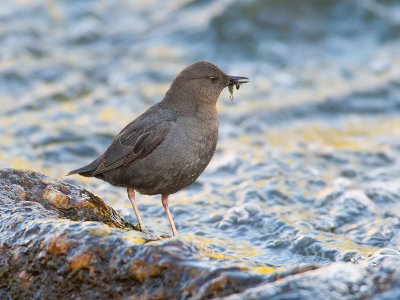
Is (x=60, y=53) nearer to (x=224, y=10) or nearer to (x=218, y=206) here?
(x=224, y=10)

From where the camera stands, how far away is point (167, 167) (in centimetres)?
490

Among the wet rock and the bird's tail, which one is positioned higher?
the bird's tail

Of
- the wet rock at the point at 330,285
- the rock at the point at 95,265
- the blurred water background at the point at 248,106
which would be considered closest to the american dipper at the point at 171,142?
the blurred water background at the point at 248,106

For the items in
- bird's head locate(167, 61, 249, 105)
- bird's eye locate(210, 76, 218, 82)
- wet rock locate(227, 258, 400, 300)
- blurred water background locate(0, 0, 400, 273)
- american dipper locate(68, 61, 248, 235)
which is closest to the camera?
wet rock locate(227, 258, 400, 300)

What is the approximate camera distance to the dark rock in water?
2.79 metres

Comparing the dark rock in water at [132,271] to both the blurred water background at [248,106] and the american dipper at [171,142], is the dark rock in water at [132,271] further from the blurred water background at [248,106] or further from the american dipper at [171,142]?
the american dipper at [171,142]

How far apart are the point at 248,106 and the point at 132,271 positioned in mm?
6419

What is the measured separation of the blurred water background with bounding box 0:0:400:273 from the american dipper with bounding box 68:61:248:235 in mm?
734

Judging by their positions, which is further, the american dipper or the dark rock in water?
the american dipper

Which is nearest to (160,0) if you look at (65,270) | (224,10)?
(224,10)

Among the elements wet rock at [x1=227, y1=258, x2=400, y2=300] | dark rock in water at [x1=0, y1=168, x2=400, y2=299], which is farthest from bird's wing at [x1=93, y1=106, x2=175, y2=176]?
wet rock at [x1=227, y1=258, x2=400, y2=300]

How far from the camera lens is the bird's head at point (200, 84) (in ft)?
17.2

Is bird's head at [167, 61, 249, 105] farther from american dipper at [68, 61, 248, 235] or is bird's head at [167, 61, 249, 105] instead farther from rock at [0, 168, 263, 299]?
rock at [0, 168, 263, 299]

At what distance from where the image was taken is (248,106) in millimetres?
9352
